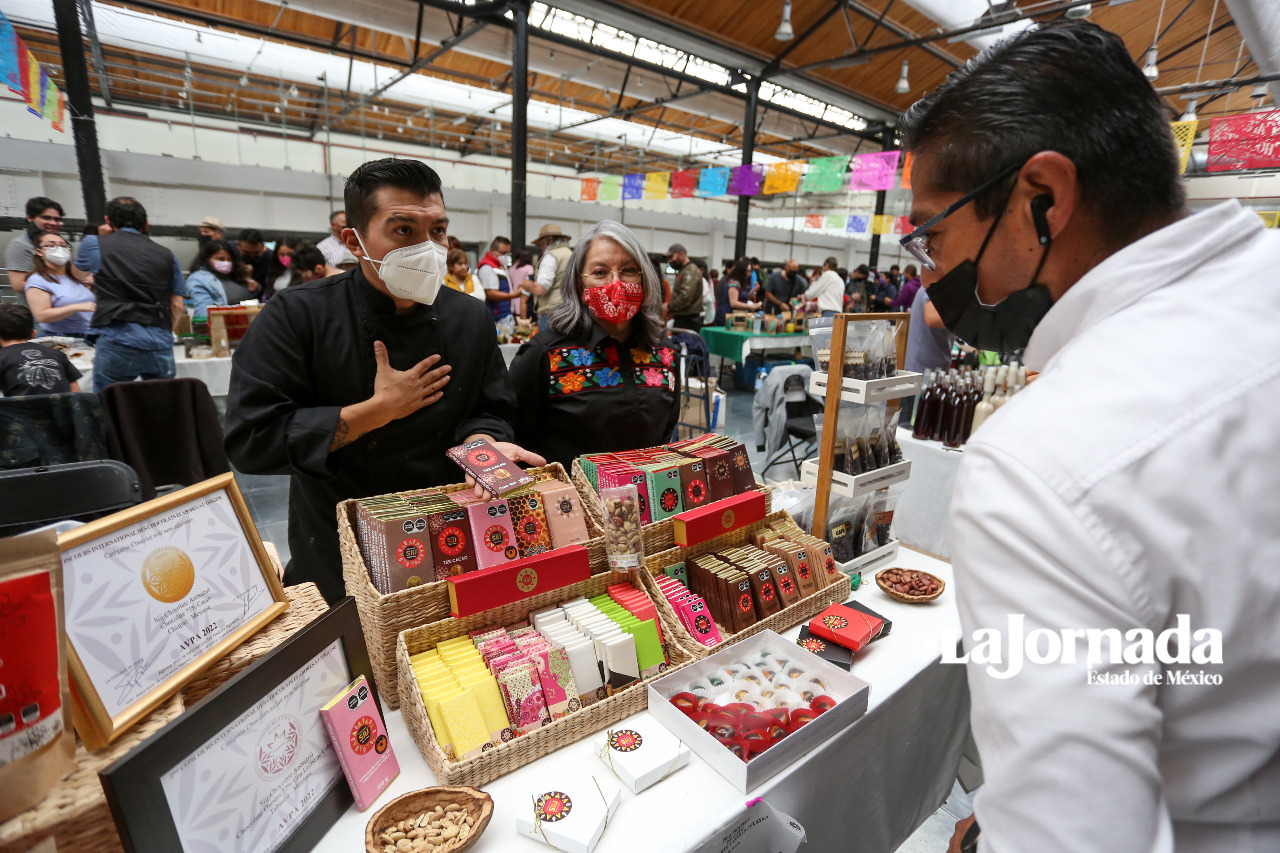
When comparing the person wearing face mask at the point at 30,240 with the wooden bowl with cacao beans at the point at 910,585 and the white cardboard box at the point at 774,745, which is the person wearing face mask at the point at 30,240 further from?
the wooden bowl with cacao beans at the point at 910,585

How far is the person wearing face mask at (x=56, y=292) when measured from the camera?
15.2ft

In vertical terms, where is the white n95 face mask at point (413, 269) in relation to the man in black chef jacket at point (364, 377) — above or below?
above

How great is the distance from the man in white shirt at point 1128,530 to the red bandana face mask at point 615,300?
5.06 ft

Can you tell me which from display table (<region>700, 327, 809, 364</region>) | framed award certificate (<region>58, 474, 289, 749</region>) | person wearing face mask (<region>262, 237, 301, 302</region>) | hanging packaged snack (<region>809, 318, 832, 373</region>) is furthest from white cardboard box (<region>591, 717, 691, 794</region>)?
display table (<region>700, 327, 809, 364</region>)

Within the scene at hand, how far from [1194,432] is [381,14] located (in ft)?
→ 32.2

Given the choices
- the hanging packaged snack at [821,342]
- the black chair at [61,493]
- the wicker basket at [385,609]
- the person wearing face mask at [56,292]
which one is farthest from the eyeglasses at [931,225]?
the person wearing face mask at [56,292]

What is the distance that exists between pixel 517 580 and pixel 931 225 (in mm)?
1133

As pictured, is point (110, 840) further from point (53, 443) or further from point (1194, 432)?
point (53, 443)

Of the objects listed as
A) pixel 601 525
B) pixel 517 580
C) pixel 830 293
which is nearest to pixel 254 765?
pixel 517 580

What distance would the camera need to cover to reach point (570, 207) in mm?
16578

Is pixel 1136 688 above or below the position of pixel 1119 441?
below

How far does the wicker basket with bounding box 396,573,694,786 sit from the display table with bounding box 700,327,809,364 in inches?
278

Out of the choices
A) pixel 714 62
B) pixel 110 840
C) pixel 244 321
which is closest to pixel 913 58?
pixel 714 62

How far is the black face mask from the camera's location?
0.91 metres
